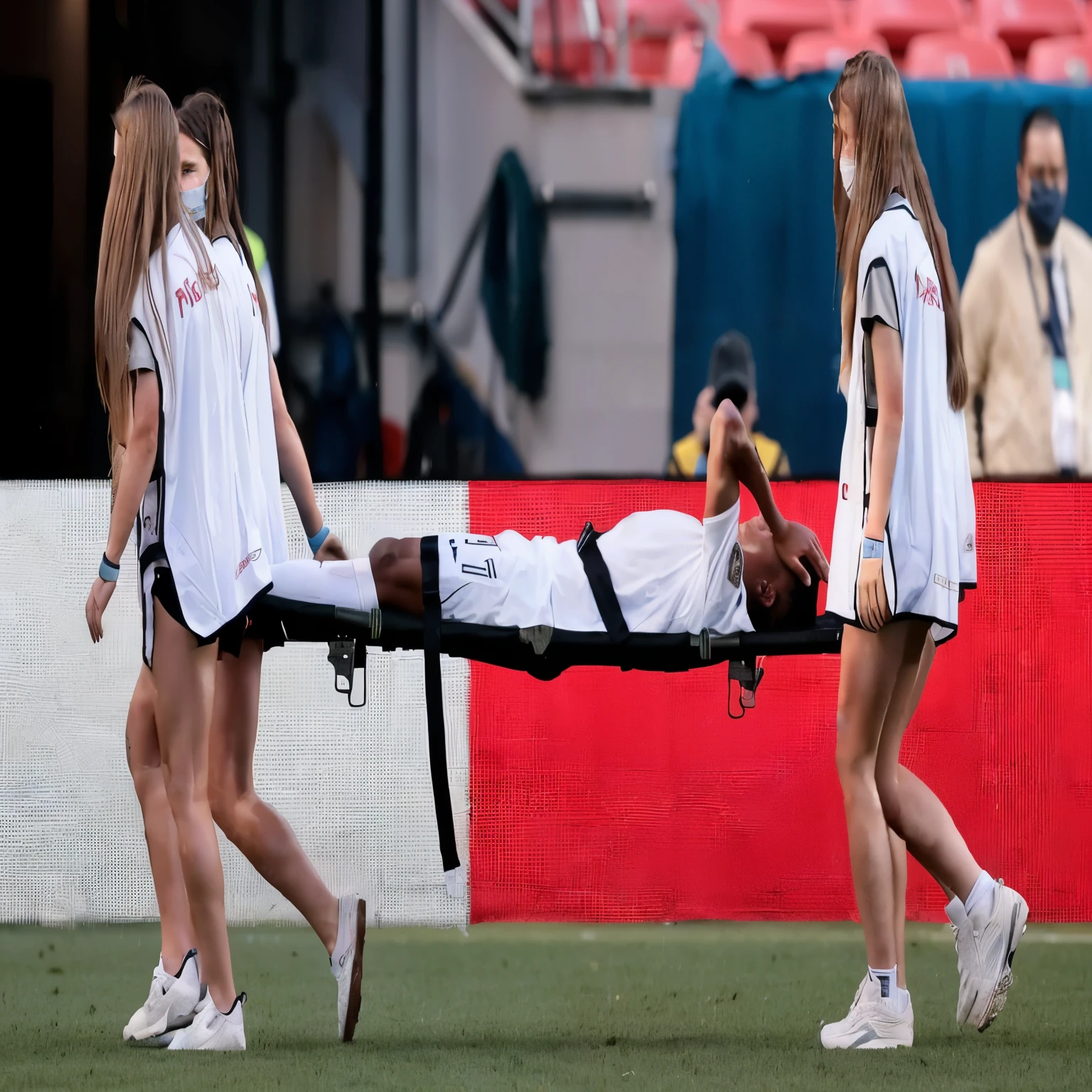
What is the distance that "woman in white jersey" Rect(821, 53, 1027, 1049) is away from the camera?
3.05m

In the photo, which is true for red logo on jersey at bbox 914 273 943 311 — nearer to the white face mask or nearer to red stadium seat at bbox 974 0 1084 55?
the white face mask

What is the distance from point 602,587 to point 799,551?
50 cm

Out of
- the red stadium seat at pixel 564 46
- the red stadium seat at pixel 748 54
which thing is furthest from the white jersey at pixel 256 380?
the red stadium seat at pixel 748 54

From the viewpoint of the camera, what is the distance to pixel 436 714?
10.7 ft

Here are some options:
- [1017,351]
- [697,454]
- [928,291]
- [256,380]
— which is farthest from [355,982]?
[1017,351]

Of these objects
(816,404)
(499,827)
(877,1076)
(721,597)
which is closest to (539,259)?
(816,404)

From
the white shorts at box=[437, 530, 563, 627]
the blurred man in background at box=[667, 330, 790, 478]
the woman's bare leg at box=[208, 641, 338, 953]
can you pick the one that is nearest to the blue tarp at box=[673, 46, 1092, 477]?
the blurred man in background at box=[667, 330, 790, 478]

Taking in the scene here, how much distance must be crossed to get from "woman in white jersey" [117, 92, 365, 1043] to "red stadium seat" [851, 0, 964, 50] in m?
3.07

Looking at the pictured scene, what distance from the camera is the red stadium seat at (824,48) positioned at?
219 inches

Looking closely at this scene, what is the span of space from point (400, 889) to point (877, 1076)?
2088 millimetres

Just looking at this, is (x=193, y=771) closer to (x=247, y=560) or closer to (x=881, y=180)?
(x=247, y=560)

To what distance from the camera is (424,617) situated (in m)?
3.29

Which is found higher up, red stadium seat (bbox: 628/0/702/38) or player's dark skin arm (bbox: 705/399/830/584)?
red stadium seat (bbox: 628/0/702/38)

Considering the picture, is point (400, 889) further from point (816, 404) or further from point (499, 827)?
point (816, 404)
